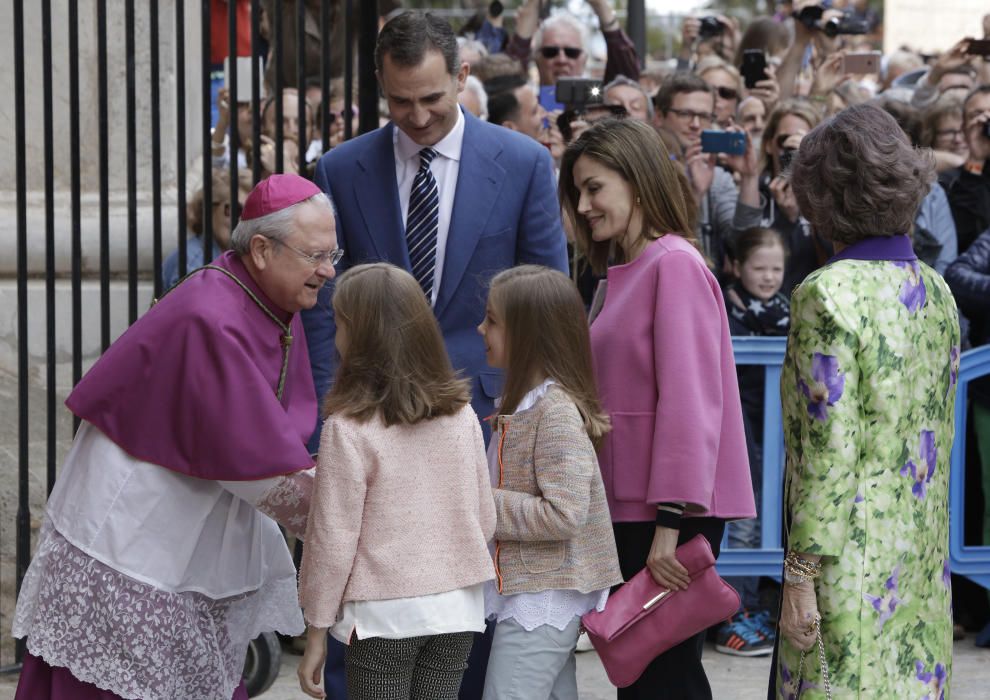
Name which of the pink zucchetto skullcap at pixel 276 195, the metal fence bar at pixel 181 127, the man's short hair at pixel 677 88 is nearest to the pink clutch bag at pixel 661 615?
the pink zucchetto skullcap at pixel 276 195

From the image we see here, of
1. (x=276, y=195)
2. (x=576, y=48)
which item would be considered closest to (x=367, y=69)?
(x=276, y=195)

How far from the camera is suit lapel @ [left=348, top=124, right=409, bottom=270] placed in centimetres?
410

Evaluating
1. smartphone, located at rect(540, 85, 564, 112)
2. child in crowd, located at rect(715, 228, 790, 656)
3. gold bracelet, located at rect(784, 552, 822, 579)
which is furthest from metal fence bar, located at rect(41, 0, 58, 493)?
smartphone, located at rect(540, 85, 564, 112)

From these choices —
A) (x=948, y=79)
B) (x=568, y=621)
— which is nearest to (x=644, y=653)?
(x=568, y=621)

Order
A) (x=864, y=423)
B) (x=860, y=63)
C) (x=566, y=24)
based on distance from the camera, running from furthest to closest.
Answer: (x=860, y=63), (x=566, y=24), (x=864, y=423)

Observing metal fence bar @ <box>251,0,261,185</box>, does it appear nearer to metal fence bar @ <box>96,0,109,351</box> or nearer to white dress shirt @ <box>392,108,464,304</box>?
metal fence bar @ <box>96,0,109,351</box>

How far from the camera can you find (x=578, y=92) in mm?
6250

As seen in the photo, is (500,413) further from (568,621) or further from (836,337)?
(836,337)

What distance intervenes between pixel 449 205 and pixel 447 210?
2cm

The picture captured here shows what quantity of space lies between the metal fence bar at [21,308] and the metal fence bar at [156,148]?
406mm

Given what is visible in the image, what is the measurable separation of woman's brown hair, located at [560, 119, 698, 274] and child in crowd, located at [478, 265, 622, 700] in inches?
11.9

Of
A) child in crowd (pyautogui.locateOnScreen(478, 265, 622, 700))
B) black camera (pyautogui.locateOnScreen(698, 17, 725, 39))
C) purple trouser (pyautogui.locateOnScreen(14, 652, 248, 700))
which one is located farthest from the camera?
black camera (pyautogui.locateOnScreen(698, 17, 725, 39))

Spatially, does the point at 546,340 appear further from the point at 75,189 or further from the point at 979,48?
the point at 979,48

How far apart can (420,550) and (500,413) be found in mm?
479
